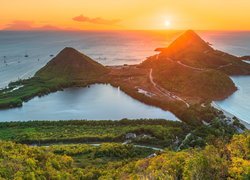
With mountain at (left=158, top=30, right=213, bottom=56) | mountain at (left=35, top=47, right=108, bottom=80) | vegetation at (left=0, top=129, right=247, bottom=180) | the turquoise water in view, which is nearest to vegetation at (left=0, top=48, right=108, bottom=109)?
mountain at (left=35, top=47, right=108, bottom=80)

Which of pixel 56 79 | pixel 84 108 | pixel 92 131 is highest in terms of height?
pixel 56 79

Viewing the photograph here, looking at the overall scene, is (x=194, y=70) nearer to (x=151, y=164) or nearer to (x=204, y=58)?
(x=204, y=58)

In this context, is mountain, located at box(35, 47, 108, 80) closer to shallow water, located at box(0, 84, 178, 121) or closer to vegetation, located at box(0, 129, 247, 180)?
shallow water, located at box(0, 84, 178, 121)

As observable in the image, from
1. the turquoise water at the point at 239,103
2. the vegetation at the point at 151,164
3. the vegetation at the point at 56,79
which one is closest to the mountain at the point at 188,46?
the vegetation at the point at 56,79

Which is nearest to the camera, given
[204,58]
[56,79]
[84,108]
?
[84,108]

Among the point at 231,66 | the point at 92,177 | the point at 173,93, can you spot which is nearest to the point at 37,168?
the point at 92,177

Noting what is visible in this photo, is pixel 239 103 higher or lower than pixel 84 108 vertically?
lower

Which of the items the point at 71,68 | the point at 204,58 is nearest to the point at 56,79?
the point at 71,68

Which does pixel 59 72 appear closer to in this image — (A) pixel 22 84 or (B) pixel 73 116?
(A) pixel 22 84
